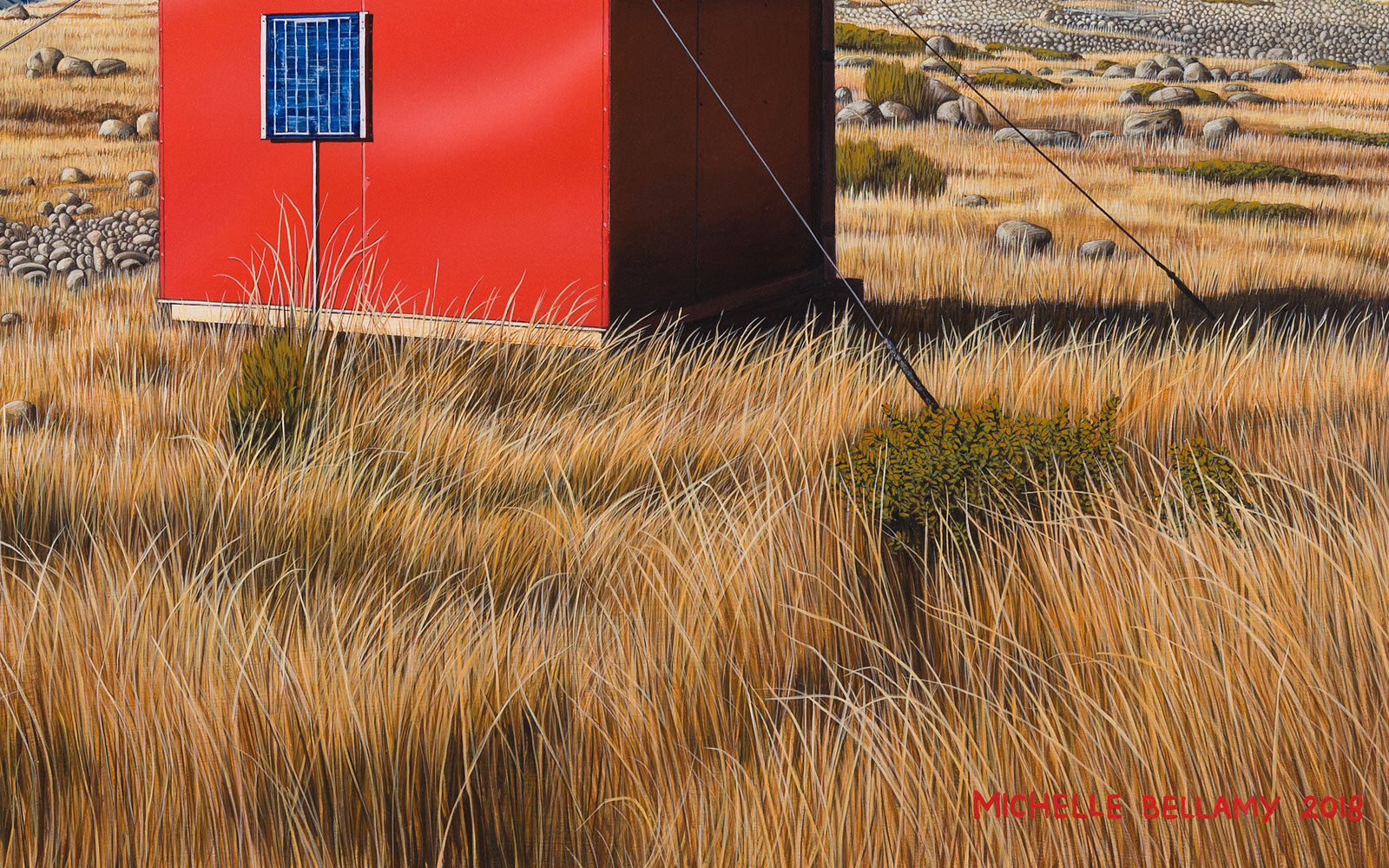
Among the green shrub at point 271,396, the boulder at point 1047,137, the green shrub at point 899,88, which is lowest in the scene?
the green shrub at point 271,396

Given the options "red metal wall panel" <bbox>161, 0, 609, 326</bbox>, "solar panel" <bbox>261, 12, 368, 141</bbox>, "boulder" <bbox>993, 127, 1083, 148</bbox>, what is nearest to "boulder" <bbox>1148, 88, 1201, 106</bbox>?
"boulder" <bbox>993, 127, 1083, 148</bbox>

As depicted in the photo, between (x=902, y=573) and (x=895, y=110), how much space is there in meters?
18.2

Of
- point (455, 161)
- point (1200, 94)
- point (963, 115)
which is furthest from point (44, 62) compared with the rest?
point (455, 161)

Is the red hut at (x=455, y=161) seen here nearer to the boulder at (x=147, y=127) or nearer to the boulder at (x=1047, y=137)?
the boulder at (x=1047, y=137)

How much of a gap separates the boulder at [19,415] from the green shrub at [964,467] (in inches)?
145

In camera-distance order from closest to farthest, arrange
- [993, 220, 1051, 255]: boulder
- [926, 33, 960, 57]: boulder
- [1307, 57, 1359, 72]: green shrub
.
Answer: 1. [993, 220, 1051, 255]: boulder
2. [926, 33, 960, 57]: boulder
3. [1307, 57, 1359, 72]: green shrub

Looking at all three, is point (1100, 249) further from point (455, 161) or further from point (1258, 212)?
point (455, 161)

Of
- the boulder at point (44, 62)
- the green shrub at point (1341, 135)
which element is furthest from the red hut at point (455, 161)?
the boulder at point (44, 62)

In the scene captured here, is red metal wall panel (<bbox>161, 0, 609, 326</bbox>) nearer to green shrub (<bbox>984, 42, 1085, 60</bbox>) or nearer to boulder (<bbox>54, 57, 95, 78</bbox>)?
boulder (<bbox>54, 57, 95, 78</bbox>)

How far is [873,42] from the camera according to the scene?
30.3m

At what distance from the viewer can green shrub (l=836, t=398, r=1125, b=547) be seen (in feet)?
15.3

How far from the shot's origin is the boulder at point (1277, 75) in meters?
30.7

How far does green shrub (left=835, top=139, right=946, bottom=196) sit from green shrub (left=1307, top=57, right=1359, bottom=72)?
20.2 meters

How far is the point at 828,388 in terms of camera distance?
264 inches
